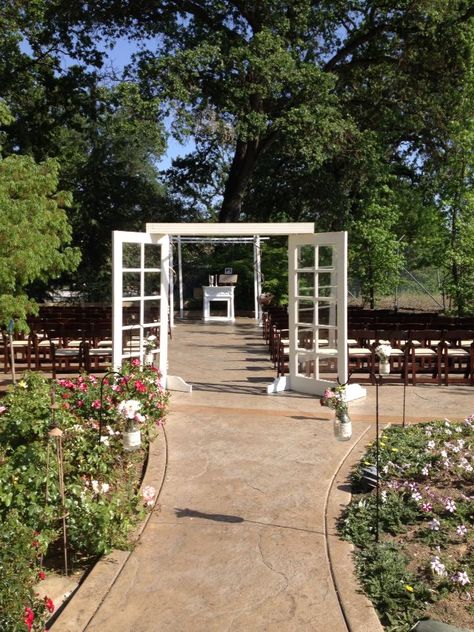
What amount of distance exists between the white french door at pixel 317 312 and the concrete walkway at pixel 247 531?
25.7 inches

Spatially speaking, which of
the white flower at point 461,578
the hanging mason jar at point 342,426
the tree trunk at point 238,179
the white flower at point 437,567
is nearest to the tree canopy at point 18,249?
the hanging mason jar at point 342,426

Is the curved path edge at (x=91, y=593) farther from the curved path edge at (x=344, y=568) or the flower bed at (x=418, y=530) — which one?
the flower bed at (x=418, y=530)

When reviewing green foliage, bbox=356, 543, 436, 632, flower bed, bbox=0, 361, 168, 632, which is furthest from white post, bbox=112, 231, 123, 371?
green foliage, bbox=356, 543, 436, 632

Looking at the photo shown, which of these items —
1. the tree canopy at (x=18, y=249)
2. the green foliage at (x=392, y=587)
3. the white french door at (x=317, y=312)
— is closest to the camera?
the green foliage at (x=392, y=587)

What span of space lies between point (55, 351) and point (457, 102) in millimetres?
18704

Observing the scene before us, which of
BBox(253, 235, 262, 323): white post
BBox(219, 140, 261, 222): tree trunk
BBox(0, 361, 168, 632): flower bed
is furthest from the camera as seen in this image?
BBox(219, 140, 261, 222): tree trunk

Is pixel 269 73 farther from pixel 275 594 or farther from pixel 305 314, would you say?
pixel 275 594

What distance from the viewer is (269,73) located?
69.5 ft

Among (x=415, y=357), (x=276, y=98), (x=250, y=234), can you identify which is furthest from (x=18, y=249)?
(x=276, y=98)

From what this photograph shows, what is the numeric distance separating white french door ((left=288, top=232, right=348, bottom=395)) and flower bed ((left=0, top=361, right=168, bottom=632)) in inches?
137

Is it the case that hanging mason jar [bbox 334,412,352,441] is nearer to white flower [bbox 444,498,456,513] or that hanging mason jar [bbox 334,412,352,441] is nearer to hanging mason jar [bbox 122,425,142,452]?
white flower [bbox 444,498,456,513]

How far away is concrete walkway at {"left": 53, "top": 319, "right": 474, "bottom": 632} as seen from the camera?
339cm

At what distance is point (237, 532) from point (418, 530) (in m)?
1.32

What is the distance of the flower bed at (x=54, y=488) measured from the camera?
3.20 m
